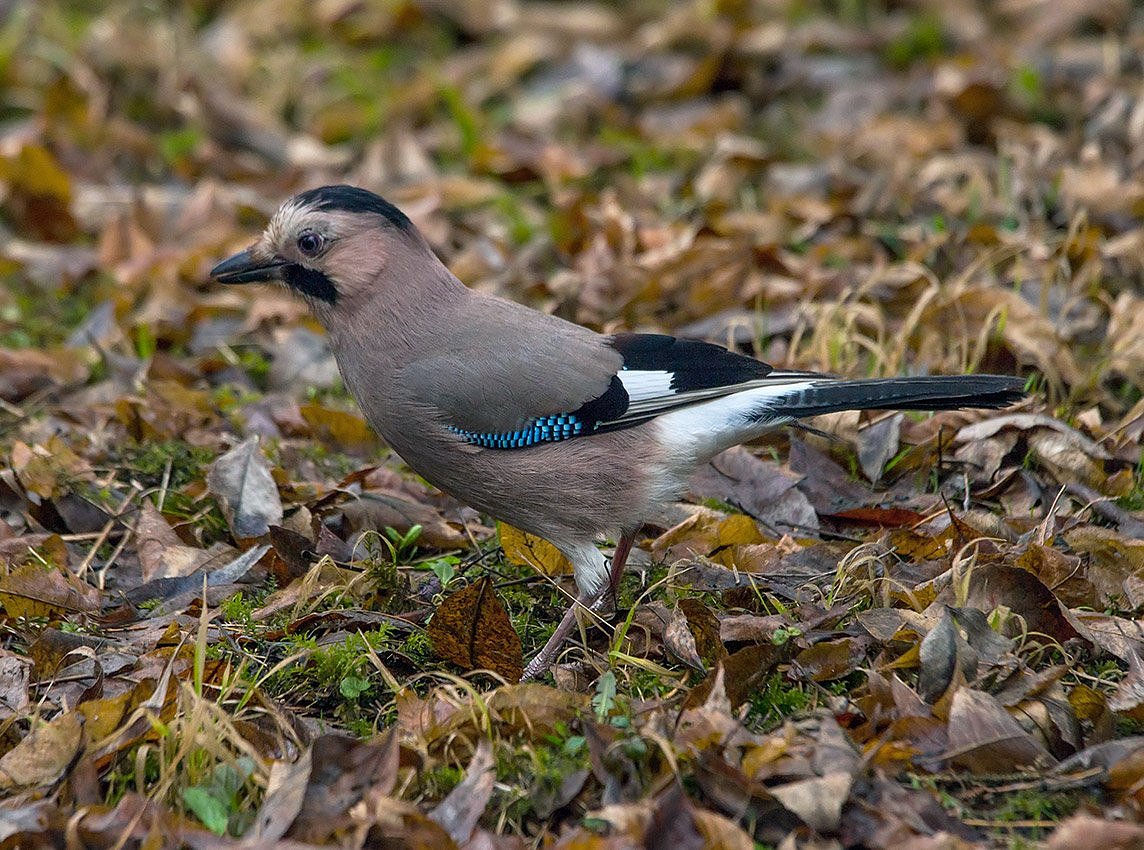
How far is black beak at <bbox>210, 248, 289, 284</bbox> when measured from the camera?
4.43m

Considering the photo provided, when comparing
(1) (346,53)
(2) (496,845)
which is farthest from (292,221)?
(1) (346,53)

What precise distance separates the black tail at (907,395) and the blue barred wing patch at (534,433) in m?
0.60

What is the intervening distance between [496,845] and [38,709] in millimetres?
1224

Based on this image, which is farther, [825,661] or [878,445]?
[878,445]

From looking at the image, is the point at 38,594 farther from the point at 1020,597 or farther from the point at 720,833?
the point at 1020,597

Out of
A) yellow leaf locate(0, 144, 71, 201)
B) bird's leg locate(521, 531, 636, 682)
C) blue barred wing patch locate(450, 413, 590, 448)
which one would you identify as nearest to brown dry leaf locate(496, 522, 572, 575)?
bird's leg locate(521, 531, 636, 682)

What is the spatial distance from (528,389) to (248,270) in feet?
3.29

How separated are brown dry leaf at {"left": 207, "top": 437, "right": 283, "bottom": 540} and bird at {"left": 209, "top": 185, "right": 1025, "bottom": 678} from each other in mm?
552

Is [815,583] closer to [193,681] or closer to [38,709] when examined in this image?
[193,681]

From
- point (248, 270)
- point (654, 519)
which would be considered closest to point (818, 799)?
point (654, 519)

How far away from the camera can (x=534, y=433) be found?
4.18 m

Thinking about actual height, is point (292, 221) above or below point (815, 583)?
above

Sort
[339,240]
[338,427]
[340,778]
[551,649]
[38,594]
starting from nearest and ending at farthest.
Result: [340,778], [551,649], [38,594], [339,240], [338,427]

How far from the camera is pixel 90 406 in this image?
5.49 meters
